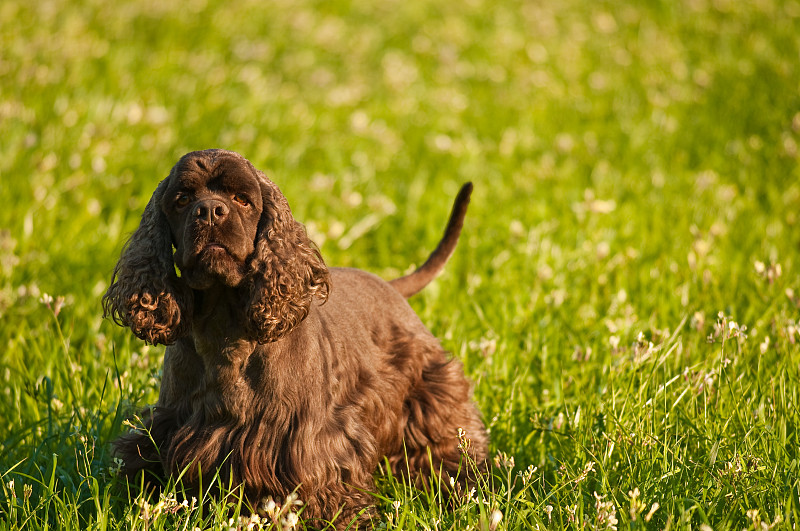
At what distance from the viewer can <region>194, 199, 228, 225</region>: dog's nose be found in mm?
2695

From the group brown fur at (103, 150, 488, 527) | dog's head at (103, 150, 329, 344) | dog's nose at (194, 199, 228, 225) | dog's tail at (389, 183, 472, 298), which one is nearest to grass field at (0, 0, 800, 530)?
brown fur at (103, 150, 488, 527)

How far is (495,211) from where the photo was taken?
6516 mm

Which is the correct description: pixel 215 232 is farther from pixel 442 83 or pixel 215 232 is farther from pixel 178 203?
pixel 442 83

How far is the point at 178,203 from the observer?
9.37 ft

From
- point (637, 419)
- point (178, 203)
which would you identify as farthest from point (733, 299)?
point (178, 203)

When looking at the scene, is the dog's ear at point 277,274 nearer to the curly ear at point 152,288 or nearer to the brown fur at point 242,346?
the brown fur at point 242,346

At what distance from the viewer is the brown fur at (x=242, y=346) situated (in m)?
2.82

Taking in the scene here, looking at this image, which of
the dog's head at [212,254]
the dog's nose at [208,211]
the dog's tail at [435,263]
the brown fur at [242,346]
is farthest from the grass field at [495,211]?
the dog's nose at [208,211]

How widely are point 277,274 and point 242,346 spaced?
317mm

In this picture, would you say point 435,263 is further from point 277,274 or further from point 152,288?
point 152,288

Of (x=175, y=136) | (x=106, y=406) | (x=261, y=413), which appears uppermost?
(x=175, y=136)

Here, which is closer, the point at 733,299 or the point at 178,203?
the point at 178,203

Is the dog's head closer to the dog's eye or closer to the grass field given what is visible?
the dog's eye

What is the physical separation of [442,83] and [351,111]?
1631mm
